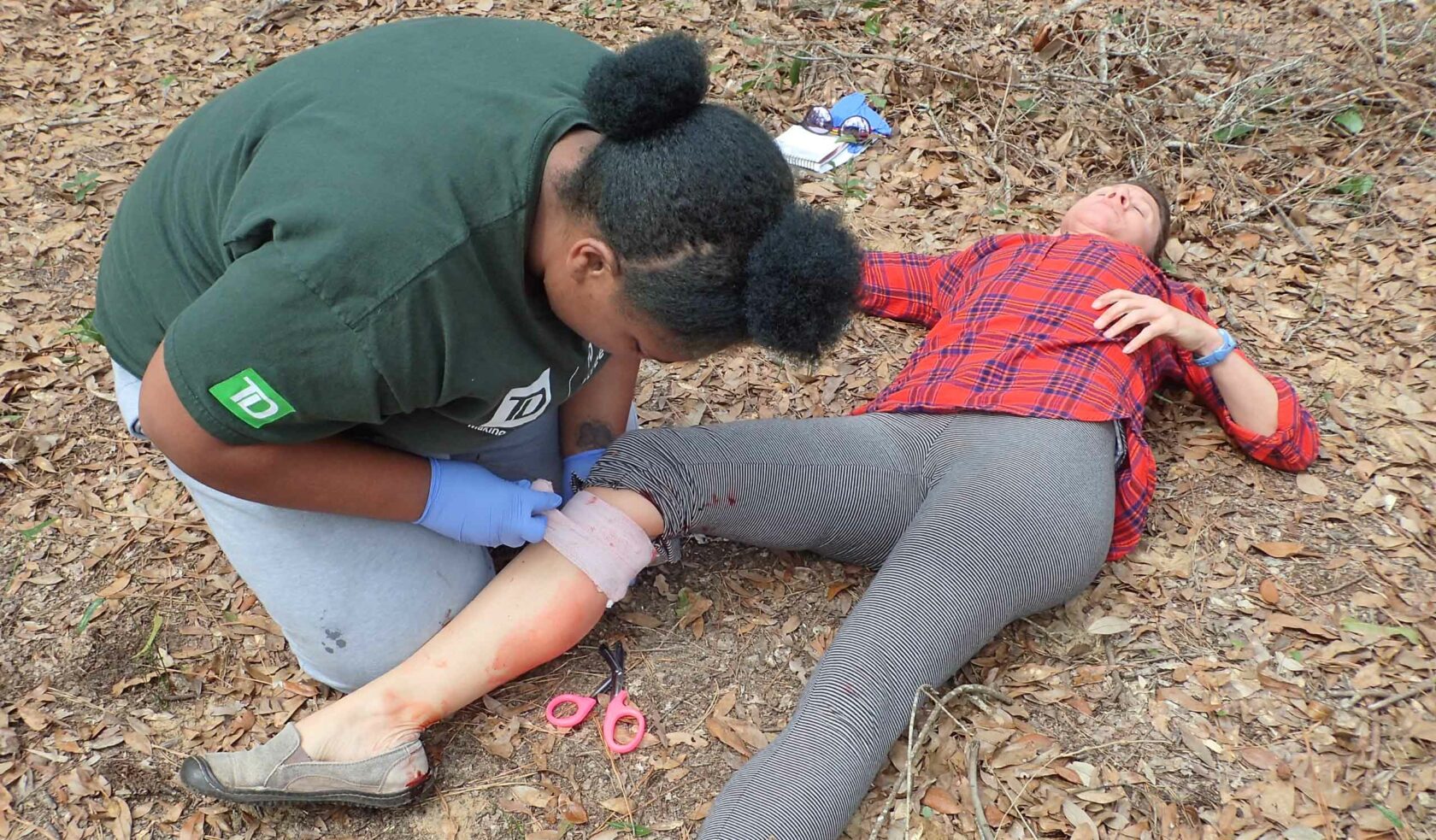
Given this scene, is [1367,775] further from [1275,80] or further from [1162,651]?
[1275,80]

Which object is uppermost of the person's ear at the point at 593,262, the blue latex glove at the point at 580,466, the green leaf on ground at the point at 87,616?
the person's ear at the point at 593,262

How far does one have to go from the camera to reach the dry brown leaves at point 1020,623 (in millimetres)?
1947

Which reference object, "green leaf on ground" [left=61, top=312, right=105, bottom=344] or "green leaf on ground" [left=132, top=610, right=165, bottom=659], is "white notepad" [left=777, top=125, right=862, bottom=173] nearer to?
"green leaf on ground" [left=61, top=312, right=105, bottom=344]

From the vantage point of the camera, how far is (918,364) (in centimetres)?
257

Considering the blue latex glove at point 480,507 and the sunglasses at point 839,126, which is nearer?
the blue latex glove at point 480,507

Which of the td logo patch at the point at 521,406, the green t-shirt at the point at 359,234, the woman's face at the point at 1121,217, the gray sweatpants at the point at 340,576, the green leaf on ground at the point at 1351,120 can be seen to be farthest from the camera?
the green leaf on ground at the point at 1351,120

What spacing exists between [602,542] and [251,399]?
0.82 meters

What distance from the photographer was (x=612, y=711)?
209 cm

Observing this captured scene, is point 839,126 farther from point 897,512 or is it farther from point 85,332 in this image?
point 85,332

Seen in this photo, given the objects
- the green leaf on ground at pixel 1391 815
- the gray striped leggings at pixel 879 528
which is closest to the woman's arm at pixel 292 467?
the gray striped leggings at pixel 879 528

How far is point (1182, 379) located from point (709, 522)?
139 cm

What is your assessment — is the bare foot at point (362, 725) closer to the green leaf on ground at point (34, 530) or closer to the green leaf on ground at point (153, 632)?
the green leaf on ground at point (153, 632)

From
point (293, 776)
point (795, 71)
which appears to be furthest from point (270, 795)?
point (795, 71)

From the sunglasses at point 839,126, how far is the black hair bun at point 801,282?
2337mm
